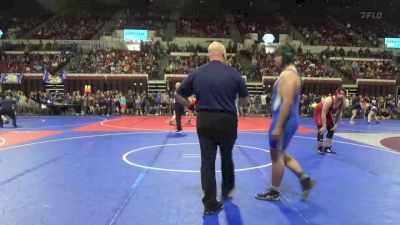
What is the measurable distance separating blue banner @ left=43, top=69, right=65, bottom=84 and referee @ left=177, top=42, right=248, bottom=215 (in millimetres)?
23309

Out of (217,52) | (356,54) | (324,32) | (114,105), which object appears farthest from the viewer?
(324,32)

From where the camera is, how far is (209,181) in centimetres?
440

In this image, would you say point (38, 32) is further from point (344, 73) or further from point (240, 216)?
point (240, 216)

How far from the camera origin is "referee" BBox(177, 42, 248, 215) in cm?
438

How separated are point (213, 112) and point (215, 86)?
29 cm

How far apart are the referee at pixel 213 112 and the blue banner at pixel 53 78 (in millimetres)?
23309

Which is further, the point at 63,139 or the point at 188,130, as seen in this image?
the point at 188,130

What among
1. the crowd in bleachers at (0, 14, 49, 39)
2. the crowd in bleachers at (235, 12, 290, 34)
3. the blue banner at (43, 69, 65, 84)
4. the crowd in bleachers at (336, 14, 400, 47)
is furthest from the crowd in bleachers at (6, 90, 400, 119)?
the crowd in bleachers at (336, 14, 400, 47)

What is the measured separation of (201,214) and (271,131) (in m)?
1.26

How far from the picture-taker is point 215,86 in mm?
4398

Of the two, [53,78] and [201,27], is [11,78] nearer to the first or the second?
[53,78]

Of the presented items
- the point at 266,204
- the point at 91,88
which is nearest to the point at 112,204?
the point at 266,204

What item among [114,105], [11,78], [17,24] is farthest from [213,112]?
[17,24]

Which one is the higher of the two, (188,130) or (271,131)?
(271,131)
